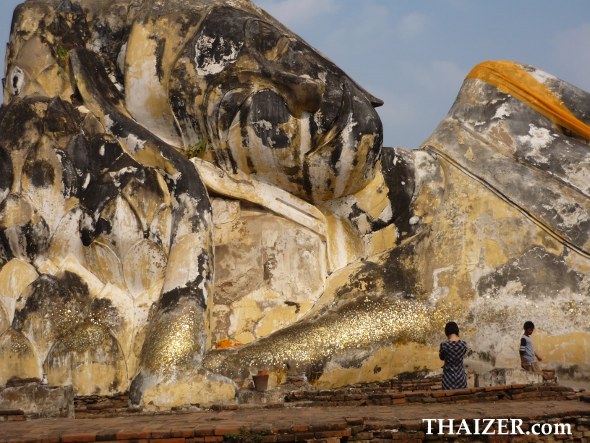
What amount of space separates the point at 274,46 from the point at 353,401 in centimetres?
464

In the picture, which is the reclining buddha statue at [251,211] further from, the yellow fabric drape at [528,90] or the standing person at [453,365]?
the standing person at [453,365]

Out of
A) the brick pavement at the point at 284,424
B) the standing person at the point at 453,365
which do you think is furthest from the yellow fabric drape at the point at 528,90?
the brick pavement at the point at 284,424

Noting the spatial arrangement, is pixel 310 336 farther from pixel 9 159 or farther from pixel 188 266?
pixel 9 159

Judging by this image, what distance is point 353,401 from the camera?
10.1 meters

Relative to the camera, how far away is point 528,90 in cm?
1367

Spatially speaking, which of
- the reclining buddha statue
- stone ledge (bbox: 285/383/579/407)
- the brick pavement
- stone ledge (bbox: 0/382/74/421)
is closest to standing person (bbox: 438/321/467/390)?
stone ledge (bbox: 285/383/579/407)

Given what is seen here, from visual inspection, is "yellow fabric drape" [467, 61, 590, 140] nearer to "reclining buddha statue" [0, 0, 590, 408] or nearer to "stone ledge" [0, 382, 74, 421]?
"reclining buddha statue" [0, 0, 590, 408]

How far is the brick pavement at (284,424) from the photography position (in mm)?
7391

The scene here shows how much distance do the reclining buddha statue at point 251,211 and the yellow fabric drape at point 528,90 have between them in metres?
0.02

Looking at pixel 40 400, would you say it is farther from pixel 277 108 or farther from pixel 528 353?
pixel 528 353

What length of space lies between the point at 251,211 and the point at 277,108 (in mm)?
1169

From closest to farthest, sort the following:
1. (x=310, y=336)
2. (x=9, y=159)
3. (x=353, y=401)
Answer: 1. (x=353, y=401)
2. (x=310, y=336)
3. (x=9, y=159)

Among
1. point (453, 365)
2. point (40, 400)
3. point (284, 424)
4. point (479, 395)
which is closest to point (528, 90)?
point (453, 365)

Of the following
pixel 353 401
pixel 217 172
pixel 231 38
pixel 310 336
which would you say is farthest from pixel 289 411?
pixel 231 38
